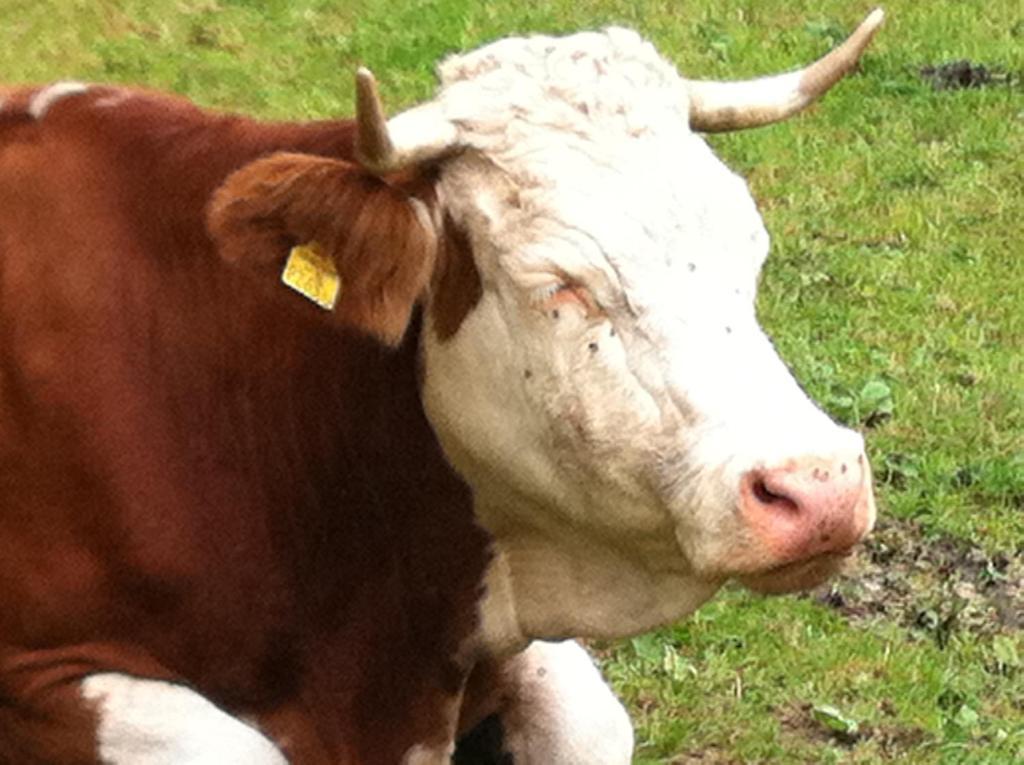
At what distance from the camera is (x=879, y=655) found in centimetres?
618

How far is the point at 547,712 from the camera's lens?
511 centimetres

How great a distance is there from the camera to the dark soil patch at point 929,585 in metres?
6.40

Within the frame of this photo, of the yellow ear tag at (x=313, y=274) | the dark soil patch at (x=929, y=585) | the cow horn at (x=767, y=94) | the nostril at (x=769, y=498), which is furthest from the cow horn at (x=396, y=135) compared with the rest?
the dark soil patch at (x=929, y=585)

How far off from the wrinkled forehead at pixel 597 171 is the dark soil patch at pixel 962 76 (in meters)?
8.46

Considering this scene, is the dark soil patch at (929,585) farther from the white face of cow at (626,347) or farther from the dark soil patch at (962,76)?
the dark soil patch at (962,76)

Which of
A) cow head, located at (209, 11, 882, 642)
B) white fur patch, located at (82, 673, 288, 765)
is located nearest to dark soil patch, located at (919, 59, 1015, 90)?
cow head, located at (209, 11, 882, 642)

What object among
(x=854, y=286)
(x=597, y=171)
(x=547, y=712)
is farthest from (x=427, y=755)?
(x=854, y=286)

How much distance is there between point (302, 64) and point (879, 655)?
7.39 meters

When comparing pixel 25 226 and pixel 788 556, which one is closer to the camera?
pixel 788 556

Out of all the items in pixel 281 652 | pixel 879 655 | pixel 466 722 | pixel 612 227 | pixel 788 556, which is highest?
pixel 612 227

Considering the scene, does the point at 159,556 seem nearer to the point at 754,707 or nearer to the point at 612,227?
the point at 612,227

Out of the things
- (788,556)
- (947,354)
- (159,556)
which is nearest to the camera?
(788,556)

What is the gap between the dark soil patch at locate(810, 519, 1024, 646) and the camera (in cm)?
640

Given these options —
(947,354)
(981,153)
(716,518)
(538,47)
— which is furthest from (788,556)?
(981,153)
